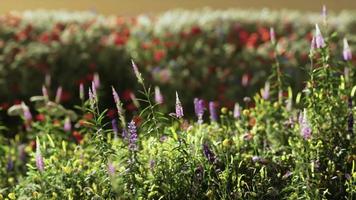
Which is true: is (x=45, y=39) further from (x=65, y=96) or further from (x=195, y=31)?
(x=195, y=31)

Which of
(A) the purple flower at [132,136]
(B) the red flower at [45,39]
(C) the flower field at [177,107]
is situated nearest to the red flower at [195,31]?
(C) the flower field at [177,107]

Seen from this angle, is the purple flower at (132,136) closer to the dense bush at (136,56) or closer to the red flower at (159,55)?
the dense bush at (136,56)

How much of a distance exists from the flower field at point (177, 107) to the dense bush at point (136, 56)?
22mm

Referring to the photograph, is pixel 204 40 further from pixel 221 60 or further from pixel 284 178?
pixel 284 178

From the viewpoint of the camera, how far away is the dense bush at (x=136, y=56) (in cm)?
975

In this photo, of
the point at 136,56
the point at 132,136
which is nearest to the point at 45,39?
the point at 136,56

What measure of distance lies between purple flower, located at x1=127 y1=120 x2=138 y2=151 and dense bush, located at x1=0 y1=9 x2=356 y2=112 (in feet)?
16.5

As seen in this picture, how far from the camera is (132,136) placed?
386 centimetres

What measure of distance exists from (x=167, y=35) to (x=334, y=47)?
2.89 m

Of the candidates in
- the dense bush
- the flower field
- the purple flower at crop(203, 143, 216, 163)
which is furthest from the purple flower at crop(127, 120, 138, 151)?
the dense bush

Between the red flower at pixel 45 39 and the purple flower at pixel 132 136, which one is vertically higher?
the red flower at pixel 45 39

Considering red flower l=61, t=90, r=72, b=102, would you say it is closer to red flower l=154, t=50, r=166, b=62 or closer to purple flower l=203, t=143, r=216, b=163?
red flower l=154, t=50, r=166, b=62

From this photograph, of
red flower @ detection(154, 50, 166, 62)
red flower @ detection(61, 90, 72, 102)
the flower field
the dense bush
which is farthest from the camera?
red flower @ detection(154, 50, 166, 62)

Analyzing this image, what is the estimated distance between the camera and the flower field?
398 centimetres
